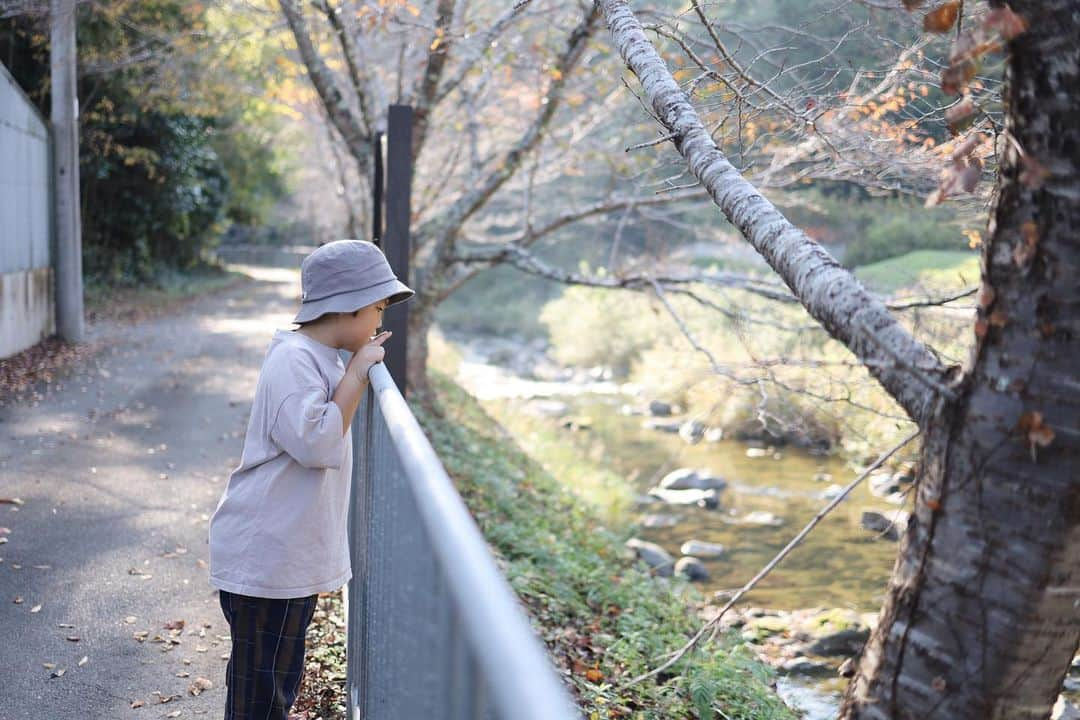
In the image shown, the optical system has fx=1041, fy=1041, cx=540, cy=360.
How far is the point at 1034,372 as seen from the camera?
1.99m

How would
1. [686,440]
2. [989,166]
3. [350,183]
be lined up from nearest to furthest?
[989,166] → [686,440] → [350,183]

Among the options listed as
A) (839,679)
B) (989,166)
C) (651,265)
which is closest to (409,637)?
(989,166)

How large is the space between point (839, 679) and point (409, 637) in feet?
22.3

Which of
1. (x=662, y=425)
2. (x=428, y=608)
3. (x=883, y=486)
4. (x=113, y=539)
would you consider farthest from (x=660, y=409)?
(x=428, y=608)

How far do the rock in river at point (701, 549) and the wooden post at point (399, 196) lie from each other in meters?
6.60

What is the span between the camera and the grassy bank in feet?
18.4

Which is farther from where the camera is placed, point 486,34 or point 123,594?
point 486,34

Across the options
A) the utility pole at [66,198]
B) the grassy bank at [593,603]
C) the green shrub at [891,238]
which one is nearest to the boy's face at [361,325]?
the grassy bank at [593,603]

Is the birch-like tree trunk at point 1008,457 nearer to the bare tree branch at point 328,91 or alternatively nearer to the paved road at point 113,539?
the paved road at point 113,539

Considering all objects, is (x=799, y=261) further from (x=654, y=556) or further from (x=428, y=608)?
(x=654, y=556)

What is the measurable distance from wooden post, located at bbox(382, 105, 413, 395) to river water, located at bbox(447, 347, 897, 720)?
4.04m

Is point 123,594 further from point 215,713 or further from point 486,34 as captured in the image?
point 486,34

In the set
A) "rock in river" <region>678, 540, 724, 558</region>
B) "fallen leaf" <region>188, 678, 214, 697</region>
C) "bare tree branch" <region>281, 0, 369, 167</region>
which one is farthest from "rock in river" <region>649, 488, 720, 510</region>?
"fallen leaf" <region>188, 678, 214, 697</region>

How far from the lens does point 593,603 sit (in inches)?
285
